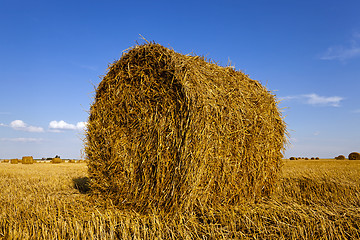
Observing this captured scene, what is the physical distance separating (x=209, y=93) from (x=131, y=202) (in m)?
2.20

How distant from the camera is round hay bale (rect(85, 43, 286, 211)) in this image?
376 centimetres

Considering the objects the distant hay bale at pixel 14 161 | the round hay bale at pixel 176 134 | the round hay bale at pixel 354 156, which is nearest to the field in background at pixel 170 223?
the round hay bale at pixel 176 134

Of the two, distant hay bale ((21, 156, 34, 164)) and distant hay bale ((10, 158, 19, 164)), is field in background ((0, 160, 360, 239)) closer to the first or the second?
distant hay bale ((21, 156, 34, 164))

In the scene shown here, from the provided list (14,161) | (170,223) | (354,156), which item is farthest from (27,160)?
(354,156)

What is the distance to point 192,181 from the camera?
3.69 m

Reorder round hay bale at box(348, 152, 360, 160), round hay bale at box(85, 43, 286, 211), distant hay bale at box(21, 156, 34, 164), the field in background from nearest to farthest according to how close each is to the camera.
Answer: the field in background < round hay bale at box(85, 43, 286, 211) < round hay bale at box(348, 152, 360, 160) < distant hay bale at box(21, 156, 34, 164)

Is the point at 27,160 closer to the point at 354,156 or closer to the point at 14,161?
the point at 14,161

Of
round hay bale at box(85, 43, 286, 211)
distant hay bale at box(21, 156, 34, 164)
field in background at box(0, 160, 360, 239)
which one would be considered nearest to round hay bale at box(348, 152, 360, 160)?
round hay bale at box(85, 43, 286, 211)

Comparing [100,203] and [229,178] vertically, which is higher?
[229,178]

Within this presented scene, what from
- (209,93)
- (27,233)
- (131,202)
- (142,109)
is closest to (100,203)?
(131,202)

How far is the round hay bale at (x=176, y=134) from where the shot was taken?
3761 millimetres

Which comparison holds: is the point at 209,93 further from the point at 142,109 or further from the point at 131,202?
the point at 131,202

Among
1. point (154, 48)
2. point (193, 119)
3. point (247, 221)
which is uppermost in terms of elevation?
point (154, 48)

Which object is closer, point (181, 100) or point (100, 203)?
point (181, 100)
